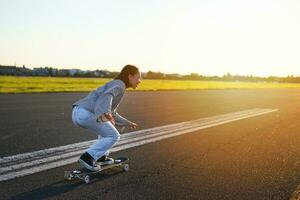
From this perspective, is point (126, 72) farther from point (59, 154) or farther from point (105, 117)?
point (59, 154)

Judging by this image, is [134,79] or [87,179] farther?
[134,79]

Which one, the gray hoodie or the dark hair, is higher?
the dark hair

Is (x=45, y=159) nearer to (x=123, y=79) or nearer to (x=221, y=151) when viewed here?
(x=123, y=79)

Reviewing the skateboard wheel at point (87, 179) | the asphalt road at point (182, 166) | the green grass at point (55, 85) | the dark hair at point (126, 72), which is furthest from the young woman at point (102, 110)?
the green grass at point (55, 85)

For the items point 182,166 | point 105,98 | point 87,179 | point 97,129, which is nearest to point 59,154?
point 97,129

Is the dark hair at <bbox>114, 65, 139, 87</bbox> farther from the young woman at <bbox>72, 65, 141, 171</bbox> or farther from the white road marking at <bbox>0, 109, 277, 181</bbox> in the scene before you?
the white road marking at <bbox>0, 109, 277, 181</bbox>

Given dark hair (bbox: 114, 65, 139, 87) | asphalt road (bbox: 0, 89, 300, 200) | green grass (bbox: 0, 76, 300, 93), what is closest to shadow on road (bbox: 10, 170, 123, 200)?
asphalt road (bbox: 0, 89, 300, 200)

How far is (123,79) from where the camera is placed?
20.1 ft

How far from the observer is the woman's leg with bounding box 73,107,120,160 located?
614 cm

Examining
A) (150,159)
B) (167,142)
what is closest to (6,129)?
(167,142)

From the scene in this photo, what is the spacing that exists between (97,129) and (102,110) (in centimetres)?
50

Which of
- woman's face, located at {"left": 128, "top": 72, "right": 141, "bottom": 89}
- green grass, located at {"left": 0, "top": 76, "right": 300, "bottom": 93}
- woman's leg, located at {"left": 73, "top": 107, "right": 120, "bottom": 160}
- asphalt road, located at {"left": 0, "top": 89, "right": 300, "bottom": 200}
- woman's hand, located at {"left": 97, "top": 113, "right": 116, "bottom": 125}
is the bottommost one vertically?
green grass, located at {"left": 0, "top": 76, "right": 300, "bottom": 93}

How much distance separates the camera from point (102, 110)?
19.3ft

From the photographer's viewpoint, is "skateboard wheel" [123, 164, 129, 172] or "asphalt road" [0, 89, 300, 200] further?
"skateboard wheel" [123, 164, 129, 172]
